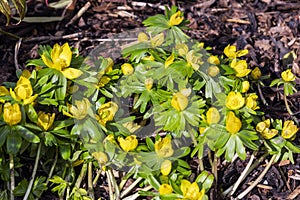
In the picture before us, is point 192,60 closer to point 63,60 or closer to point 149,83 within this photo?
point 149,83

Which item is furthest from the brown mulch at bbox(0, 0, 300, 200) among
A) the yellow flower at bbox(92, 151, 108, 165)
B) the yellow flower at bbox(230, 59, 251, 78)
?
the yellow flower at bbox(92, 151, 108, 165)

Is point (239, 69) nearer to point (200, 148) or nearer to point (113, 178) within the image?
point (200, 148)

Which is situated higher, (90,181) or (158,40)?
(158,40)

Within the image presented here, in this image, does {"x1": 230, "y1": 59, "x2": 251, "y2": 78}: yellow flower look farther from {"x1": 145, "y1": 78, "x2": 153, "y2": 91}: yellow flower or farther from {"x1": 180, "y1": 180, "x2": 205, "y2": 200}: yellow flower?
{"x1": 180, "y1": 180, "x2": 205, "y2": 200}: yellow flower

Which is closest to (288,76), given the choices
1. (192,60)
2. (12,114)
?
(192,60)

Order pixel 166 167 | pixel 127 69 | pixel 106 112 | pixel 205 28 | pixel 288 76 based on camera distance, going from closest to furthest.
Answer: pixel 166 167
pixel 106 112
pixel 127 69
pixel 288 76
pixel 205 28

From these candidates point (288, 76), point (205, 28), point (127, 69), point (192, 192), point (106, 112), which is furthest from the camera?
point (205, 28)

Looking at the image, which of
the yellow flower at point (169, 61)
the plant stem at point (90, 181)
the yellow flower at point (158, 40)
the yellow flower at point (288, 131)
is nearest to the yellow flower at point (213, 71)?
the yellow flower at point (169, 61)
